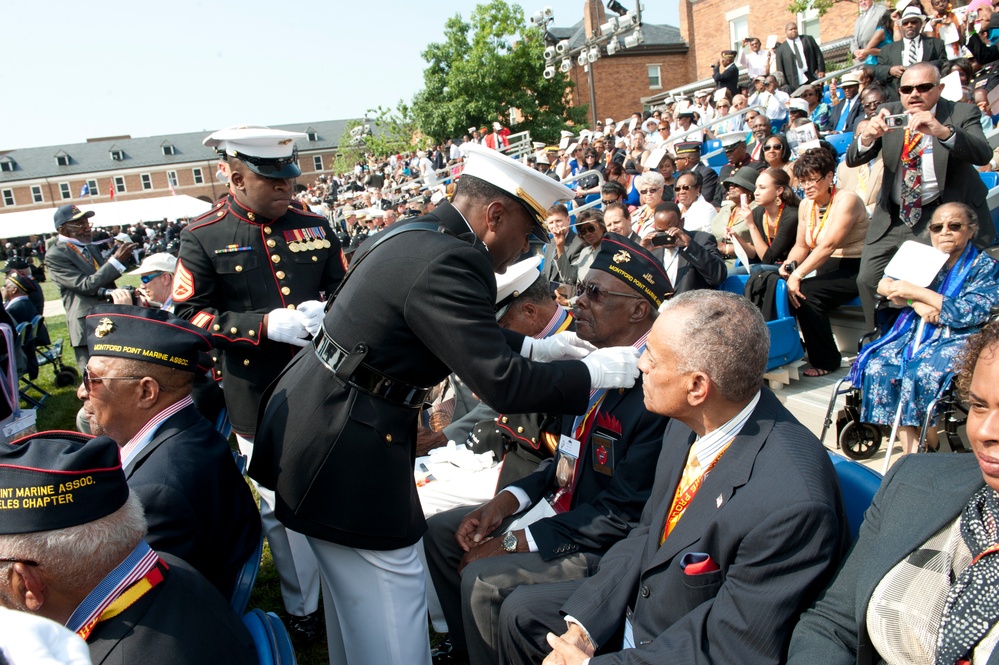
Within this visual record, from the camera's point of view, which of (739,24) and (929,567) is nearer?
(929,567)

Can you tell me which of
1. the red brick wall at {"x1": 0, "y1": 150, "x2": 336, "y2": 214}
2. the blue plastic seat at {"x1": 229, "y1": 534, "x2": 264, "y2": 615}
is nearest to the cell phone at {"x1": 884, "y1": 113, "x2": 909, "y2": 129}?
the blue plastic seat at {"x1": 229, "y1": 534, "x2": 264, "y2": 615}

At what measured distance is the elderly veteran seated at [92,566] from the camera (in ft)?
5.62

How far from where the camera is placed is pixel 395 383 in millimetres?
2479

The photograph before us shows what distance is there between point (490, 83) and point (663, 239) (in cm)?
4030

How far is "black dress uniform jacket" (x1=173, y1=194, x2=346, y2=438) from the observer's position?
147 inches

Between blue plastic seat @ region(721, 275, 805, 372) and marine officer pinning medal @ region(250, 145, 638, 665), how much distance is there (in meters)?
3.35

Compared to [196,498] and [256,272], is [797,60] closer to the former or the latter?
[256,272]

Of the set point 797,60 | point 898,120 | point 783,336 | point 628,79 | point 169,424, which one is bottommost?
point 783,336

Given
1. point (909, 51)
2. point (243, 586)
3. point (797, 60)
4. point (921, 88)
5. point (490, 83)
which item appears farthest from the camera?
point (490, 83)

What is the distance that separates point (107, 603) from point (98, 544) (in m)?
0.14

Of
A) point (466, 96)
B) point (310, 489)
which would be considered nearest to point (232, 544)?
point (310, 489)

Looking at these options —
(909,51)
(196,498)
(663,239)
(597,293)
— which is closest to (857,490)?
(597,293)

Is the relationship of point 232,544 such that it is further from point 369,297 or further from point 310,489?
point 369,297

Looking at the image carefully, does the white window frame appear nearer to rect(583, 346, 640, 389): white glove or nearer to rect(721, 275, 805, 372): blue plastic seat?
rect(721, 275, 805, 372): blue plastic seat
